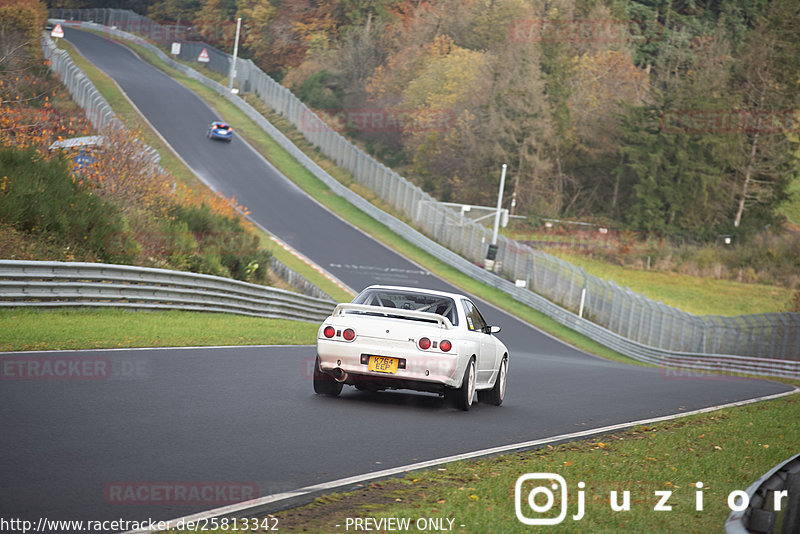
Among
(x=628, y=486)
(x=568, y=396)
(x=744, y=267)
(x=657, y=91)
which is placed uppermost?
(x=657, y=91)

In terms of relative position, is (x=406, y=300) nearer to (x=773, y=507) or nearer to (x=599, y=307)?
(x=773, y=507)

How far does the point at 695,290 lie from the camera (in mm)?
64625

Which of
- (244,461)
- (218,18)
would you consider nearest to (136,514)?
(244,461)

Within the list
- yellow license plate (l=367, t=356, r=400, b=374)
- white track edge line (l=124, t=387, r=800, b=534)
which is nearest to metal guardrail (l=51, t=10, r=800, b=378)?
white track edge line (l=124, t=387, r=800, b=534)

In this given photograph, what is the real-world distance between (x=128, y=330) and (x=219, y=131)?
47.2m

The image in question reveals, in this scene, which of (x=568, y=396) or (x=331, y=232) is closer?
(x=568, y=396)

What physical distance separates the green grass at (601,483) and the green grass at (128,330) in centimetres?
793

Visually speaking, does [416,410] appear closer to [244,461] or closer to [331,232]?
[244,461]

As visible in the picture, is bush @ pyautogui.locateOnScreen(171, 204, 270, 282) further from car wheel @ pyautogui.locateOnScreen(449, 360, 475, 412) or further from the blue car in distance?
the blue car in distance

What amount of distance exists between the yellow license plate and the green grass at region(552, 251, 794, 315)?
162 ft

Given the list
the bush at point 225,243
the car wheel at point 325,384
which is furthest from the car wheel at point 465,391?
the bush at point 225,243

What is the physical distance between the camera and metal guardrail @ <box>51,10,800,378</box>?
37625 mm

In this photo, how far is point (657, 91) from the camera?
7938cm

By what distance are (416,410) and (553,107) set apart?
7753 centimetres
